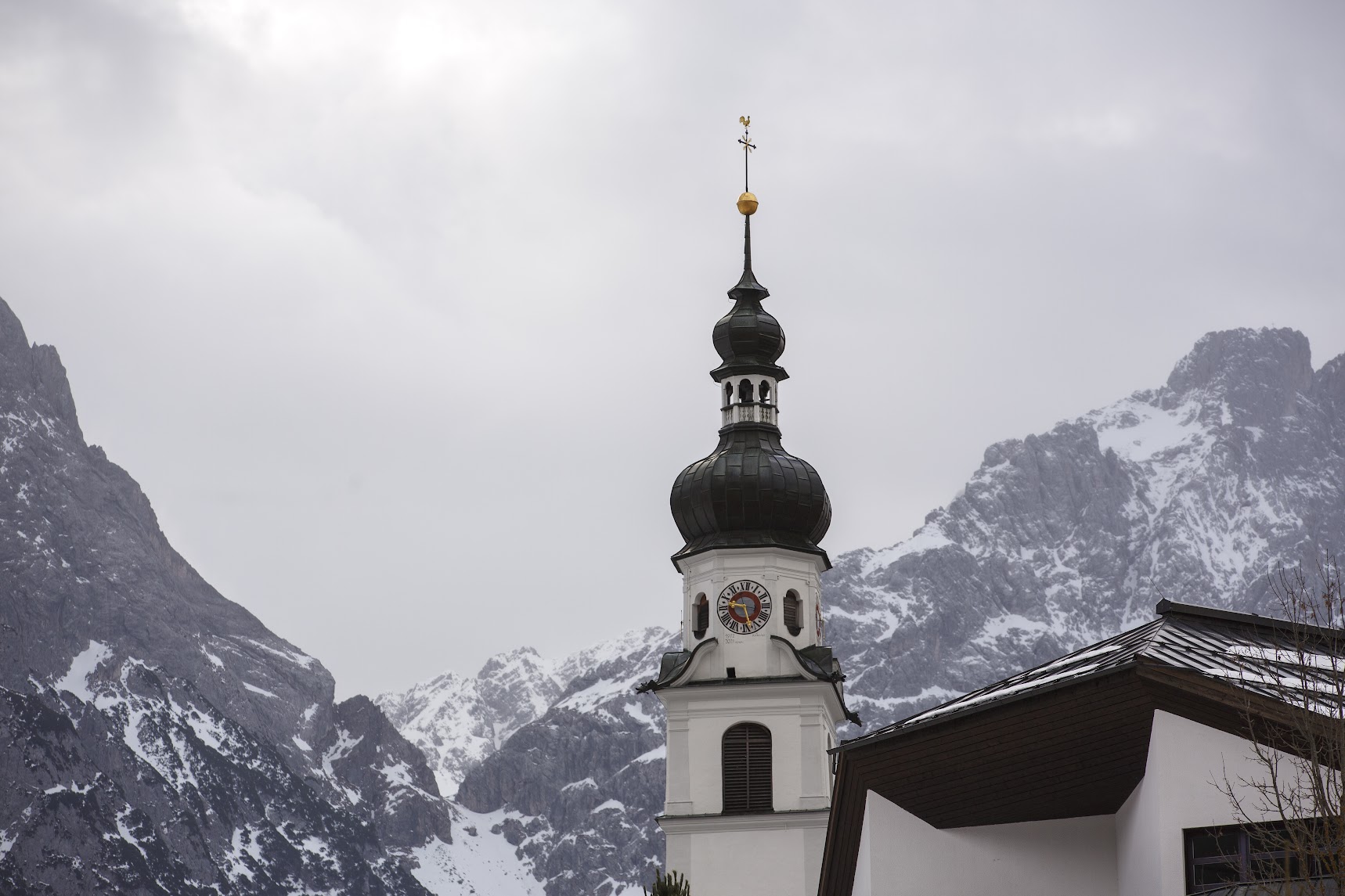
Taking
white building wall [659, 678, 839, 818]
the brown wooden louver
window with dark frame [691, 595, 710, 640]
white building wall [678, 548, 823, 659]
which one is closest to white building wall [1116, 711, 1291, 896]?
white building wall [659, 678, 839, 818]

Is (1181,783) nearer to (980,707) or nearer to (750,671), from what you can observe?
(980,707)

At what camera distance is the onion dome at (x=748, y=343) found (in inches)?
2307

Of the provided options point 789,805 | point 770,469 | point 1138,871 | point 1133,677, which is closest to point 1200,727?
point 1133,677

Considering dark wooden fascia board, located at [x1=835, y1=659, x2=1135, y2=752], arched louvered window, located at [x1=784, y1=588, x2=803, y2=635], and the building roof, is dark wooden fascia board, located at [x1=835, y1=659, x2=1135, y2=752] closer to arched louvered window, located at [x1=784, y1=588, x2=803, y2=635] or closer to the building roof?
the building roof

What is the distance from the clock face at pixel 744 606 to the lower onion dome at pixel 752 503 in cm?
139

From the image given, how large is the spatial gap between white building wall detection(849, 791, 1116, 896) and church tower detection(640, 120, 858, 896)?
58.5ft

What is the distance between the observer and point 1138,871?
28703 mm

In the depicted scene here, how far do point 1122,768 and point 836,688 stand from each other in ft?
81.0

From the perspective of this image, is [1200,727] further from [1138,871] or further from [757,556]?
[757,556]

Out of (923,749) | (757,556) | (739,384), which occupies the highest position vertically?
(739,384)

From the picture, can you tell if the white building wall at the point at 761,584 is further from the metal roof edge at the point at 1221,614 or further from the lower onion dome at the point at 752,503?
the metal roof edge at the point at 1221,614

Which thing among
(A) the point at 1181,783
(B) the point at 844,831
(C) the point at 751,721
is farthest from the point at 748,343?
(A) the point at 1181,783

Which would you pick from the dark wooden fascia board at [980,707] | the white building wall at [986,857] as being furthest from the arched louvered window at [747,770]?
the dark wooden fascia board at [980,707]

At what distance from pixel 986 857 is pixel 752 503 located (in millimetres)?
24382
